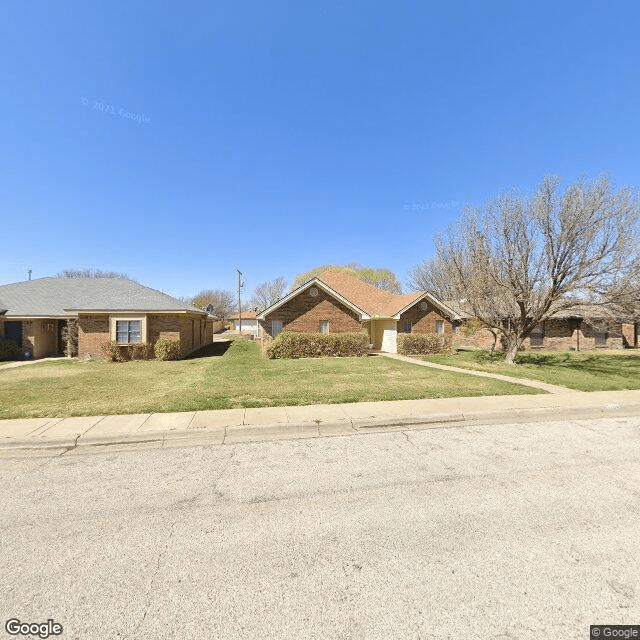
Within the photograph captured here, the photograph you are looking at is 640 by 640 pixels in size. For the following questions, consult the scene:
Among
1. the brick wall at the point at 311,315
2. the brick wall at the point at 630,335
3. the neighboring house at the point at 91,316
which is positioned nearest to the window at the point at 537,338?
the brick wall at the point at 630,335

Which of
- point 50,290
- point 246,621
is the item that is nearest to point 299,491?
point 246,621

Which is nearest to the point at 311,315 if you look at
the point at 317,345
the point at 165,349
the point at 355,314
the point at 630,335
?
the point at 317,345

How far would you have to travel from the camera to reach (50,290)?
71.6ft

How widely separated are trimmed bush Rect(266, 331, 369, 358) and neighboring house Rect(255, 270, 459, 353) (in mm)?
1263

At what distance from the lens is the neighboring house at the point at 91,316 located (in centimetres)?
1767

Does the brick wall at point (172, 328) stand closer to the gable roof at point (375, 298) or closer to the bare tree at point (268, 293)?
the gable roof at point (375, 298)

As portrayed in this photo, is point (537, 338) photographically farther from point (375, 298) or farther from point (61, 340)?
point (61, 340)

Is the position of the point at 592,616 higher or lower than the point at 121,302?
lower

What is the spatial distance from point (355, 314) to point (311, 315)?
9.77ft

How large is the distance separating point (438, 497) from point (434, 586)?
151 cm

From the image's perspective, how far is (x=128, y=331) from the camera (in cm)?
1770

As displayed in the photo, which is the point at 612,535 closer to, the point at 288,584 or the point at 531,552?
the point at 531,552

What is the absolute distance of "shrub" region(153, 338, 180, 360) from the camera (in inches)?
695

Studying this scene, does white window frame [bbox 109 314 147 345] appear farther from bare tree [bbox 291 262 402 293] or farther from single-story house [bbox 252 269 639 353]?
bare tree [bbox 291 262 402 293]
